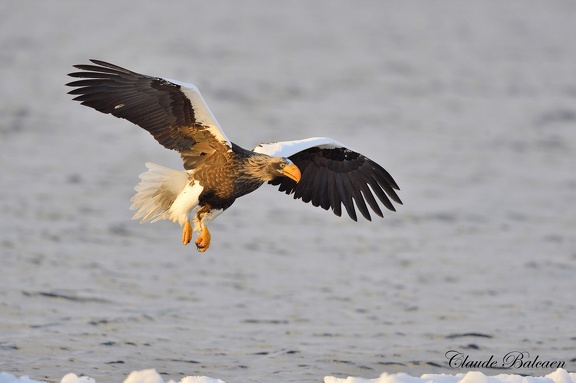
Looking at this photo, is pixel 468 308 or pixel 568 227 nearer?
pixel 468 308

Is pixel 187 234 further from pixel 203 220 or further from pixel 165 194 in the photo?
pixel 165 194

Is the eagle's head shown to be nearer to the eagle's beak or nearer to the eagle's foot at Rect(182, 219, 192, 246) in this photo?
the eagle's beak

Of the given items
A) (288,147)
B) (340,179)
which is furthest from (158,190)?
(340,179)

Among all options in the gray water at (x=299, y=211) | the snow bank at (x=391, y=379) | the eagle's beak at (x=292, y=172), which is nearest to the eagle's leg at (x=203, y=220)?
the eagle's beak at (x=292, y=172)

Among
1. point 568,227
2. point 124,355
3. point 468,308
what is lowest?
point 124,355

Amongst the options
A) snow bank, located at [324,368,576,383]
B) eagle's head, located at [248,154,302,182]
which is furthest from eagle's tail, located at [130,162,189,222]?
snow bank, located at [324,368,576,383]

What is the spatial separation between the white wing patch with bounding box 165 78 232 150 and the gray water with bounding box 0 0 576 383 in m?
1.75

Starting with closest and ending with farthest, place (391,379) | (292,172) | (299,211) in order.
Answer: (391,379) → (292,172) → (299,211)

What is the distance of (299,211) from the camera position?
42.5 feet

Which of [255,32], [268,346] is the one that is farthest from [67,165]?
[255,32]

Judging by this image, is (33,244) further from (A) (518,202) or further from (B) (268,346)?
(A) (518,202)

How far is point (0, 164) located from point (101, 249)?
2.98 m

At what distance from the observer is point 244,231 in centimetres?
1226

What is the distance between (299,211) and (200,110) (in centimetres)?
492
